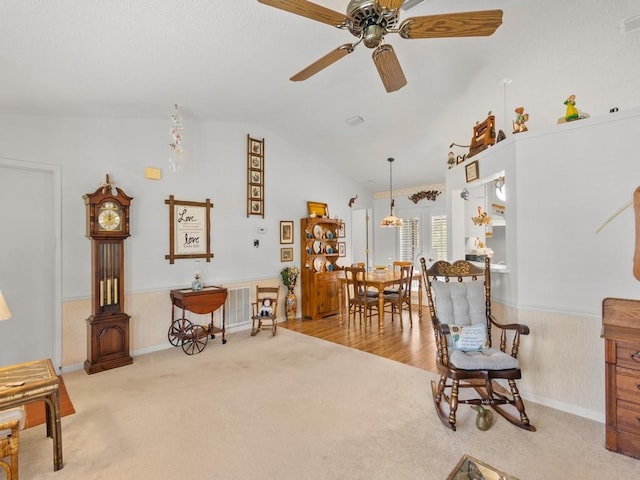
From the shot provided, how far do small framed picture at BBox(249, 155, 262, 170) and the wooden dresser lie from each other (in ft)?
14.0

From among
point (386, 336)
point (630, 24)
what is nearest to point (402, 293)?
point (386, 336)

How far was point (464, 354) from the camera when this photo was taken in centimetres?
223

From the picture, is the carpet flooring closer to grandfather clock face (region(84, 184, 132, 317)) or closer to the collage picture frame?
grandfather clock face (region(84, 184, 132, 317))

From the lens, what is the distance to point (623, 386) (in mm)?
1833

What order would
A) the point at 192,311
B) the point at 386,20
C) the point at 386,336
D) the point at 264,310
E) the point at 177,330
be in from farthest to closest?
the point at 264,310 → the point at 386,336 → the point at 177,330 → the point at 192,311 → the point at 386,20

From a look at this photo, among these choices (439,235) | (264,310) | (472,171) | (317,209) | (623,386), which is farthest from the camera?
(439,235)

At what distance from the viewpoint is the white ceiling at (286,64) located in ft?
6.33

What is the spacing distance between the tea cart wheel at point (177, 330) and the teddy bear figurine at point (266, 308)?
0.98m

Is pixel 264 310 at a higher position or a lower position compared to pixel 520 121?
lower

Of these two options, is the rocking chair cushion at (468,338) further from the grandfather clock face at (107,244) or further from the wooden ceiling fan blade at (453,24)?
the grandfather clock face at (107,244)

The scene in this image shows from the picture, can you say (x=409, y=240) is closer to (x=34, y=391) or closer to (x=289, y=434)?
(x=289, y=434)

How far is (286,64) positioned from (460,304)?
8.32ft

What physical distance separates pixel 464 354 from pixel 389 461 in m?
0.90

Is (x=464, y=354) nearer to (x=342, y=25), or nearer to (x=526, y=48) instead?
(x=342, y=25)
